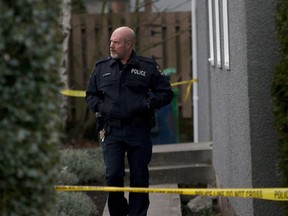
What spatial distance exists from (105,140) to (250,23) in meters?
1.81

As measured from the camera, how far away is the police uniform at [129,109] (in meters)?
8.22

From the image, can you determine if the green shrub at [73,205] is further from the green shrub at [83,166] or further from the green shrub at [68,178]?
the green shrub at [83,166]

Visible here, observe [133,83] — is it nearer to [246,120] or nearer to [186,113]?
[246,120]

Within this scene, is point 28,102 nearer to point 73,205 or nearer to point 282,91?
point 282,91

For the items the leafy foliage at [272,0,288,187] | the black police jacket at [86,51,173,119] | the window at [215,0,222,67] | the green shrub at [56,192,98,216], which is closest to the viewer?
the leafy foliage at [272,0,288,187]

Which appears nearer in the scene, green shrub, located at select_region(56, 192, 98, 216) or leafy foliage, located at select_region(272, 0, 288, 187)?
leafy foliage, located at select_region(272, 0, 288, 187)

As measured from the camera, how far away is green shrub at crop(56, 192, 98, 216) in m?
8.80

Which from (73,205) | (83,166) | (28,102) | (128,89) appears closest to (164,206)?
(73,205)

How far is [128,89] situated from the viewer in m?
8.26

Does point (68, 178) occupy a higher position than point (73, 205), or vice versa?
point (68, 178)

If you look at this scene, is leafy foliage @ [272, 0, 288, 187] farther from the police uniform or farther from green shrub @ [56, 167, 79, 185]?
green shrub @ [56, 167, 79, 185]

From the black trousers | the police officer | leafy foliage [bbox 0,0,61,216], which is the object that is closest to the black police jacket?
the police officer

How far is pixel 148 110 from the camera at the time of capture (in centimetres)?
826

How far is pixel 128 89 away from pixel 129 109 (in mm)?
183
